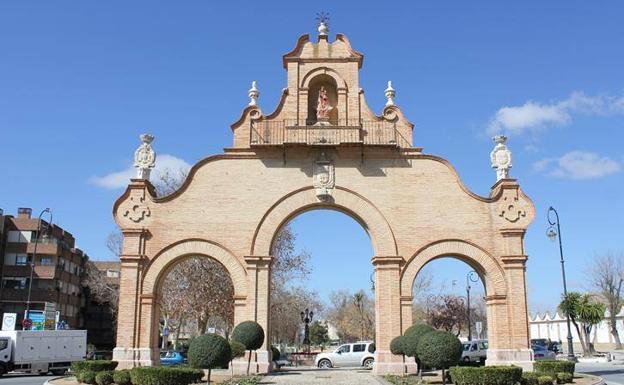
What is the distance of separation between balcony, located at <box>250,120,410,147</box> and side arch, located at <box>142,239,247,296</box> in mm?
4684

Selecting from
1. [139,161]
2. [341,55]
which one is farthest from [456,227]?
[139,161]

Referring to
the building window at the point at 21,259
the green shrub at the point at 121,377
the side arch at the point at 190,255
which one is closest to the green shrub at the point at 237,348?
the side arch at the point at 190,255

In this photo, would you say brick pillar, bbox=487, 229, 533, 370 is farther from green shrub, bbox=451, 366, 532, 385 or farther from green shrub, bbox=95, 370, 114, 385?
green shrub, bbox=95, 370, 114, 385

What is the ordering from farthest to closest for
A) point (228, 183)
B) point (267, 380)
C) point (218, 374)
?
1. point (228, 183)
2. point (218, 374)
3. point (267, 380)

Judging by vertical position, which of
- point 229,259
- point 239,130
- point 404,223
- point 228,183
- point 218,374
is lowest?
point 218,374

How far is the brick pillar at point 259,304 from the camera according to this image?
2259 cm

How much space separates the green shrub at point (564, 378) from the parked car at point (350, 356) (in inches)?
456

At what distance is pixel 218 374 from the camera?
2289cm

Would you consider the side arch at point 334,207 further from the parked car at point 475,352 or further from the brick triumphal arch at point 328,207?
the parked car at point 475,352

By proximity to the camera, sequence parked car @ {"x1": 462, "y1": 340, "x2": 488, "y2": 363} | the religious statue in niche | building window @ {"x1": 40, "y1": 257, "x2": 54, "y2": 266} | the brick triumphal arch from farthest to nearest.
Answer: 1. building window @ {"x1": 40, "y1": 257, "x2": 54, "y2": 266}
2. parked car @ {"x1": 462, "y1": 340, "x2": 488, "y2": 363}
3. the religious statue in niche
4. the brick triumphal arch

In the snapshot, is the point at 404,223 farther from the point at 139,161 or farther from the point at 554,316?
the point at 554,316

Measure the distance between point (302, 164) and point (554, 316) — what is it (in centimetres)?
6943

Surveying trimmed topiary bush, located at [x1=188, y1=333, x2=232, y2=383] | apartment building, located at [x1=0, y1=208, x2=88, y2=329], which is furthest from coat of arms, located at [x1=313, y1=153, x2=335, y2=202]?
apartment building, located at [x1=0, y1=208, x2=88, y2=329]

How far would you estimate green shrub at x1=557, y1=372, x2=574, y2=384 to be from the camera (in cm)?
1970
